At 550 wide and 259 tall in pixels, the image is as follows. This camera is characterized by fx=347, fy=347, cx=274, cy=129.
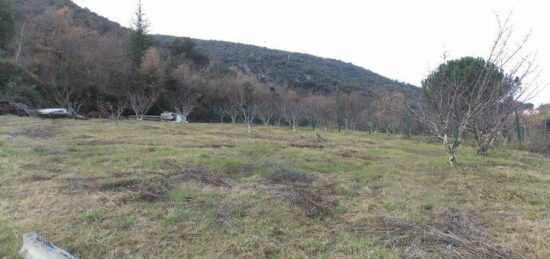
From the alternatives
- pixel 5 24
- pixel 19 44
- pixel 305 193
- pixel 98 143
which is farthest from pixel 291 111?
pixel 305 193

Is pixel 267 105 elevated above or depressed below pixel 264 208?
above

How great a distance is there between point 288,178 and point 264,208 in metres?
2.19

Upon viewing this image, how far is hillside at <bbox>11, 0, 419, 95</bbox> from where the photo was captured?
5466cm

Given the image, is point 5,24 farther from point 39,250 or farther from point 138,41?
point 39,250

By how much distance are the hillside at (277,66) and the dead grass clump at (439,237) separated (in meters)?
53.3

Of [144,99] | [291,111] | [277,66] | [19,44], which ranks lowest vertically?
[291,111]

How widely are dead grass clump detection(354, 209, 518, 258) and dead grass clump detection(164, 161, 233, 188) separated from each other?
2.99 meters

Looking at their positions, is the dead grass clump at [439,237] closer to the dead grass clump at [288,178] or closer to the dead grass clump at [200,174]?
the dead grass clump at [288,178]

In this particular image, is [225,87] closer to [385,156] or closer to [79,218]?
[385,156]

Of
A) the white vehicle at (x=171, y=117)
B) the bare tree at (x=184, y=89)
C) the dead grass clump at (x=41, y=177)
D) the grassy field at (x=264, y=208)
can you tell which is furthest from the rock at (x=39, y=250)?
the bare tree at (x=184, y=89)

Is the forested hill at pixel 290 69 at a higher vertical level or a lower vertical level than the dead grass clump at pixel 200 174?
higher

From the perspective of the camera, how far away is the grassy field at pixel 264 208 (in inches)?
143

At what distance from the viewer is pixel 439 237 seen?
383cm

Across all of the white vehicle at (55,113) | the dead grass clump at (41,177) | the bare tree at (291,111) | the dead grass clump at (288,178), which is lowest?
the dead grass clump at (41,177)
